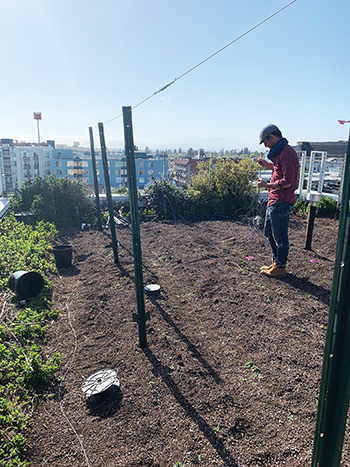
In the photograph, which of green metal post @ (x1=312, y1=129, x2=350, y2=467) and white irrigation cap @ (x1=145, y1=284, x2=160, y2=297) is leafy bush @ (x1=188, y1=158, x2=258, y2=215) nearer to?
white irrigation cap @ (x1=145, y1=284, x2=160, y2=297)

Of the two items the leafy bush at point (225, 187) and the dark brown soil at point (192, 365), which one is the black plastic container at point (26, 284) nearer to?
the dark brown soil at point (192, 365)

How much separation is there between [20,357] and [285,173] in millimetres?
3486

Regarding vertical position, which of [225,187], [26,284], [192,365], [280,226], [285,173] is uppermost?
[285,173]

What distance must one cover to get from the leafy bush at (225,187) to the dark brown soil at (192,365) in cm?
391

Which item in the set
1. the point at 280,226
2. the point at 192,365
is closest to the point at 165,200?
the point at 280,226

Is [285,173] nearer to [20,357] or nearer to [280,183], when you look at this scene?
[280,183]

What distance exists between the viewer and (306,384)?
2473 millimetres

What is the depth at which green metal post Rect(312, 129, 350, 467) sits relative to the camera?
1202 mm

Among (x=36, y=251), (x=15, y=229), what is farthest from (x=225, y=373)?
(x=15, y=229)

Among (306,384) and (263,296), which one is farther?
(263,296)

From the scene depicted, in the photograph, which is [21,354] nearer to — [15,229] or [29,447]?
[29,447]

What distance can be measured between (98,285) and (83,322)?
1.01 metres

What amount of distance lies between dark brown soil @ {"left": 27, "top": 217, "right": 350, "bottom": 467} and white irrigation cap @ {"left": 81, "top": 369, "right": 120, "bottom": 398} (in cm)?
8

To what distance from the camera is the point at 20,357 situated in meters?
2.77
